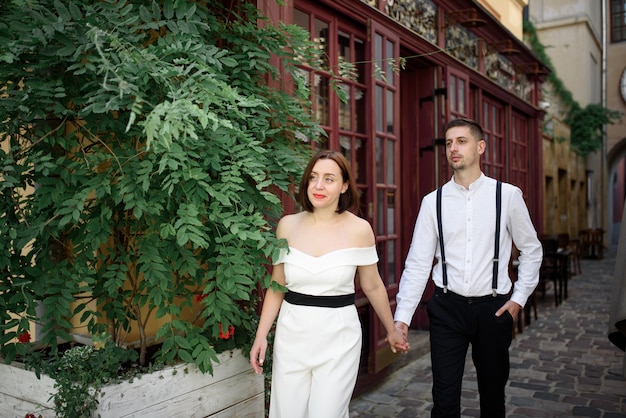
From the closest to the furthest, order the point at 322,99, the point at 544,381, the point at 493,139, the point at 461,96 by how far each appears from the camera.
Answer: the point at 322,99 → the point at 544,381 → the point at 461,96 → the point at 493,139

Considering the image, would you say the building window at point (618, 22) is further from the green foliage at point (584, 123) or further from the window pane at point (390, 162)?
the window pane at point (390, 162)

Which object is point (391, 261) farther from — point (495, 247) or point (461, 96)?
point (461, 96)

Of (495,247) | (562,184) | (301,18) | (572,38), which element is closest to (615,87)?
(572,38)

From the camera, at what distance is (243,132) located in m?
2.94

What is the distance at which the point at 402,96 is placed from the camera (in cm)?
728

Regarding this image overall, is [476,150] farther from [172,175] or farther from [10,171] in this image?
[10,171]

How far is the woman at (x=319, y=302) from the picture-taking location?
8.89 ft

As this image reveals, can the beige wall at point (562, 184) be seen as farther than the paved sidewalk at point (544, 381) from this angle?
Yes

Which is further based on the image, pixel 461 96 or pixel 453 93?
pixel 461 96

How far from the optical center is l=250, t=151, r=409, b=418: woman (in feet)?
8.89

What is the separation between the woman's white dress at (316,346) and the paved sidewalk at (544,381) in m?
2.10

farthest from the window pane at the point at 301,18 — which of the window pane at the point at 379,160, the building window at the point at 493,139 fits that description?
the building window at the point at 493,139

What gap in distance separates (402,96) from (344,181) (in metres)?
4.66

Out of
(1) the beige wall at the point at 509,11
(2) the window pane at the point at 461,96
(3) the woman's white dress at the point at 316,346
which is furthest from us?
(1) the beige wall at the point at 509,11
